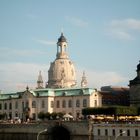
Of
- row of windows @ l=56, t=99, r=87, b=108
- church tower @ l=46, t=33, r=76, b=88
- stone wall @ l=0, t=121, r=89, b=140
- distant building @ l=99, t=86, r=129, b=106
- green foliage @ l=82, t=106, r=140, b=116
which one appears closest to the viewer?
stone wall @ l=0, t=121, r=89, b=140

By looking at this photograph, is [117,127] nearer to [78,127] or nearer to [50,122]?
[78,127]

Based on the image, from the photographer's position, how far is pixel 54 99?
140 meters

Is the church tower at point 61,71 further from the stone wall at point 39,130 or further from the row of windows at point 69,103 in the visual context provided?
the stone wall at point 39,130

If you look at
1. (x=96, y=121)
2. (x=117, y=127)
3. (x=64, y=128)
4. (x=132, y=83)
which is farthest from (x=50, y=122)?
(x=132, y=83)

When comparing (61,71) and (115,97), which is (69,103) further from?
(61,71)

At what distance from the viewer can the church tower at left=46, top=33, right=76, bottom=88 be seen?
15850cm

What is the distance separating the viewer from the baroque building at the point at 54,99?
13288 cm

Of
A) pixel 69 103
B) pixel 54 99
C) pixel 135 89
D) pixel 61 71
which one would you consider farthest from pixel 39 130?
pixel 61 71

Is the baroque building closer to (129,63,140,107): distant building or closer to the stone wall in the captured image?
(129,63,140,107): distant building

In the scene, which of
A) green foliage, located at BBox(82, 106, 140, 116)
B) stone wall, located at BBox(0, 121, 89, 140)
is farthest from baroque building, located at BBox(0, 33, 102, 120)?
stone wall, located at BBox(0, 121, 89, 140)

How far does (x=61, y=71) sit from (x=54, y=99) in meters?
21.6

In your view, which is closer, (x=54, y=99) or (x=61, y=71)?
(x=54, y=99)

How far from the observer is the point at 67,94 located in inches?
5379

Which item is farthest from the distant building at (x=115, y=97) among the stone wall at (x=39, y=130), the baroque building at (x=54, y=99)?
the stone wall at (x=39, y=130)
